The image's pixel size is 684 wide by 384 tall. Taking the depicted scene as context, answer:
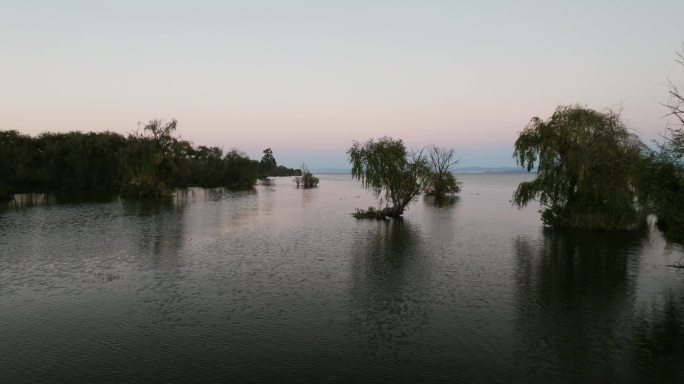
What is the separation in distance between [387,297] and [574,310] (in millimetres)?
6576

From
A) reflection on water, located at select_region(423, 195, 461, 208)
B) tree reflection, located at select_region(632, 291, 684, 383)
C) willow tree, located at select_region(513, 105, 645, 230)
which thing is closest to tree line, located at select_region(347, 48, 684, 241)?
willow tree, located at select_region(513, 105, 645, 230)

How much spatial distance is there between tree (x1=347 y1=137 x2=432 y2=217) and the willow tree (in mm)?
9923

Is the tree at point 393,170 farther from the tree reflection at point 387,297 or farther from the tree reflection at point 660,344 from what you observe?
the tree reflection at point 660,344

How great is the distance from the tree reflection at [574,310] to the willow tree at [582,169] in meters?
5.56

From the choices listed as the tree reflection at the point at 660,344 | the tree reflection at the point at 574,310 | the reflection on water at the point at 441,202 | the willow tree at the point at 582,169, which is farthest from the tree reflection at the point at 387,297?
the reflection on water at the point at 441,202

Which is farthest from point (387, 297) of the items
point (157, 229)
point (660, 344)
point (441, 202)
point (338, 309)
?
point (441, 202)

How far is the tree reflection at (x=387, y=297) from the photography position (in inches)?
493

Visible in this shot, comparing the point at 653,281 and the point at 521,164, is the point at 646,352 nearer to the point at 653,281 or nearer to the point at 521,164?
the point at 653,281

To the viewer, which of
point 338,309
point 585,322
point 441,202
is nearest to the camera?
point 585,322

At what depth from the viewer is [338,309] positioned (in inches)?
615

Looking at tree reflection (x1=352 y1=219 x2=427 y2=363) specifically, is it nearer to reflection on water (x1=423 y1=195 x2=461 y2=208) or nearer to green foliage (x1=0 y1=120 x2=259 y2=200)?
reflection on water (x1=423 y1=195 x2=461 y2=208)

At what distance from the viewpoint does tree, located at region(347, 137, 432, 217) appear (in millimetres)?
42500

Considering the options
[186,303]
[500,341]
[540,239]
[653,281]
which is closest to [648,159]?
[653,281]

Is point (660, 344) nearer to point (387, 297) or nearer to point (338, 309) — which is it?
point (387, 297)
